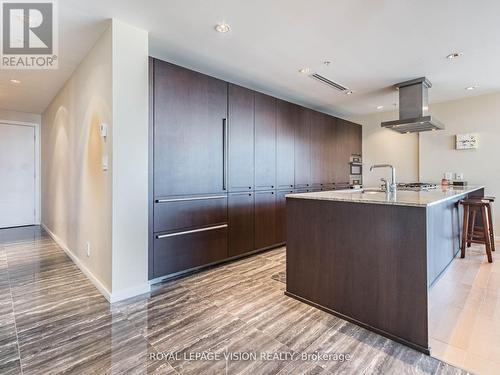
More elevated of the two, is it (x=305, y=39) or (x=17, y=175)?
(x=305, y=39)

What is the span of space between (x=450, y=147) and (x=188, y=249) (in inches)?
200

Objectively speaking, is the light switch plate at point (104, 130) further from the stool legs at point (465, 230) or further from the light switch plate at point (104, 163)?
the stool legs at point (465, 230)

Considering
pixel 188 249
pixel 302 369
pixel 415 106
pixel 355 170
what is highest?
pixel 415 106

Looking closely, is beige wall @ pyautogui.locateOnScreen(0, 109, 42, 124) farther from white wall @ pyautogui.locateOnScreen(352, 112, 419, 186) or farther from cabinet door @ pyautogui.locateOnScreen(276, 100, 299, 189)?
white wall @ pyautogui.locateOnScreen(352, 112, 419, 186)

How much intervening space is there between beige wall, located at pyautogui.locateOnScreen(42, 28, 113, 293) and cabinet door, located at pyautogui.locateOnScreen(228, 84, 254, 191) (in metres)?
1.43

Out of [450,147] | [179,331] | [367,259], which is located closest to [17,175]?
[179,331]

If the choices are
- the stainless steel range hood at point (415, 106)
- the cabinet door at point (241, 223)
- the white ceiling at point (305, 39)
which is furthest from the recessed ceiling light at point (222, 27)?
the stainless steel range hood at point (415, 106)

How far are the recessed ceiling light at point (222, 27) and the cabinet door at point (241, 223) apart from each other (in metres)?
1.83

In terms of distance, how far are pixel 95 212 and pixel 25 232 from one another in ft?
12.5

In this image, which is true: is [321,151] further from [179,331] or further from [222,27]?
[179,331]

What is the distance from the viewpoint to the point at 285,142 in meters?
4.20

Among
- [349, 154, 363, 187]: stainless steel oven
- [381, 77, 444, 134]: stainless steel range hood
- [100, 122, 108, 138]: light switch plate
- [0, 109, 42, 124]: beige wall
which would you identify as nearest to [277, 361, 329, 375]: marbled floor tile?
[100, 122, 108, 138]: light switch plate

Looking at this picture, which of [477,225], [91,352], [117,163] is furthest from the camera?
[477,225]

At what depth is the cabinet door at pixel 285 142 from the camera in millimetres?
4090
